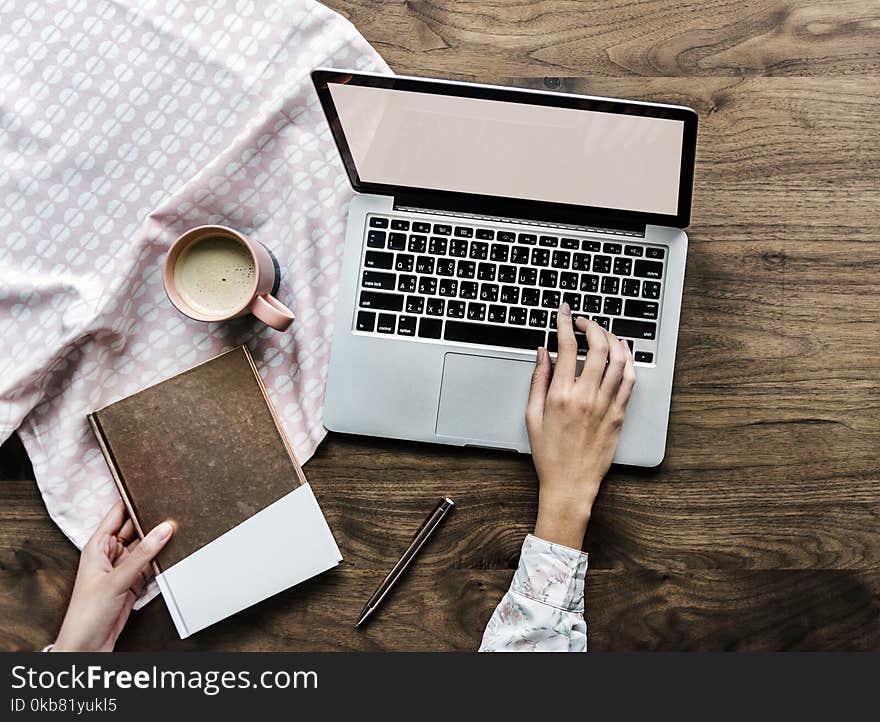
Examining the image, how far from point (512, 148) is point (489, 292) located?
0.49ft

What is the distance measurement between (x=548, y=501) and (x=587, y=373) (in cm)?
14

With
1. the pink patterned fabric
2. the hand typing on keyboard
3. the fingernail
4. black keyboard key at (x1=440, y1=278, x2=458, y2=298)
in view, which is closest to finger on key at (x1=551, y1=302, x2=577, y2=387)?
the hand typing on keyboard

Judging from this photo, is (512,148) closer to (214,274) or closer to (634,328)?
(634,328)

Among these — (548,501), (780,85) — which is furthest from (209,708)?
(780,85)

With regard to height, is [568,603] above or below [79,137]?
below

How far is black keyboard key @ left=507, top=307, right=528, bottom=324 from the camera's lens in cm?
75

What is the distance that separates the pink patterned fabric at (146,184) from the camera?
0.79 m

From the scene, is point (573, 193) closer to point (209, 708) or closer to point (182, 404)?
point (182, 404)

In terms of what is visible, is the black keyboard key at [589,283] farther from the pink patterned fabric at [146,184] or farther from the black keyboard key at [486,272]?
the pink patterned fabric at [146,184]

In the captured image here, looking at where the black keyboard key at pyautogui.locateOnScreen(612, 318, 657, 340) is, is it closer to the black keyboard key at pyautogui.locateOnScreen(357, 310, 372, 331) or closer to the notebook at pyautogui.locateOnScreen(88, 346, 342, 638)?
the black keyboard key at pyautogui.locateOnScreen(357, 310, 372, 331)

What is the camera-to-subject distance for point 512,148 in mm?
670

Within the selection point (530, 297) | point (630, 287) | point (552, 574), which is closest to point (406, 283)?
point (530, 297)

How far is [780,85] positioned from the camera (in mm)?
791

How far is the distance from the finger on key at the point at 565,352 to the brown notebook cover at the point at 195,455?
290 mm
